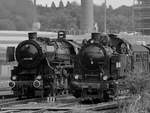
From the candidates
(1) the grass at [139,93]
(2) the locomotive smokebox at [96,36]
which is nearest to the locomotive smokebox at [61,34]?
(2) the locomotive smokebox at [96,36]

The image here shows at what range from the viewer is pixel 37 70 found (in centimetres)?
2053

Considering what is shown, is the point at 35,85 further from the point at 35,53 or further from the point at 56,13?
the point at 56,13

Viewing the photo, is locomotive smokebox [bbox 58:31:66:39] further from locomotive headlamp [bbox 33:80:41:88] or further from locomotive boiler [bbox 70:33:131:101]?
locomotive boiler [bbox 70:33:131:101]

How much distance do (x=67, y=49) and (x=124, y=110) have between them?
10016 mm

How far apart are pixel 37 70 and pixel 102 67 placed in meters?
4.26

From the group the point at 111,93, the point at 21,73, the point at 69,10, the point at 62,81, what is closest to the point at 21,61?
the point at 21,73

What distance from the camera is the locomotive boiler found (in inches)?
693

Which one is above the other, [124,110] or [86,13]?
[86,13]

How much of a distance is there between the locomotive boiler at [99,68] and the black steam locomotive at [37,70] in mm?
2244

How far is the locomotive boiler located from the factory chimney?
3980 cm

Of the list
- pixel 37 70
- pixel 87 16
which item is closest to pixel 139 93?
pixel 37 70

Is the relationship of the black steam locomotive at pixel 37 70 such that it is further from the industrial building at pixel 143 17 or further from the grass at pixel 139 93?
the industrial building at pixel 143 17

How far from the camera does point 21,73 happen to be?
20.5m

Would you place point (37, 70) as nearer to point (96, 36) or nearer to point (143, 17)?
point (96, 36)
